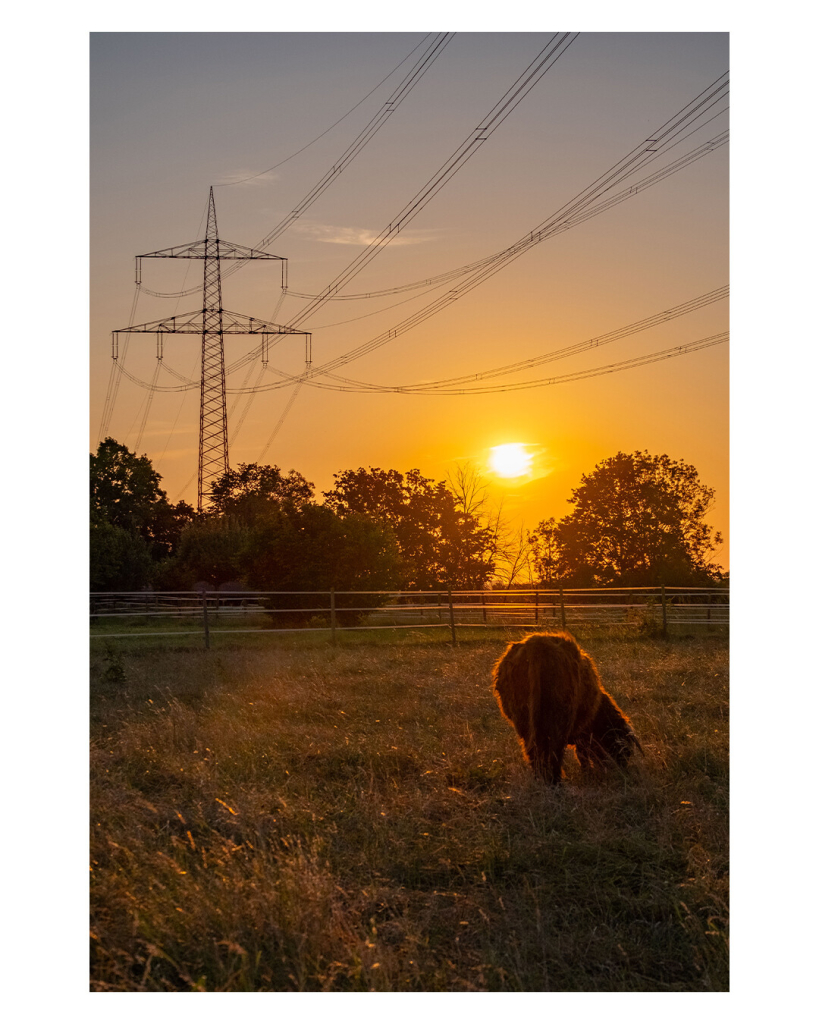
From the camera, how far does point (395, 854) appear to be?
4637 millimetres

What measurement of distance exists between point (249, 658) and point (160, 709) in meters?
5.66

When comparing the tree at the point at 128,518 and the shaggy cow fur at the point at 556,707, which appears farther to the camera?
the tree at the point at 128,518

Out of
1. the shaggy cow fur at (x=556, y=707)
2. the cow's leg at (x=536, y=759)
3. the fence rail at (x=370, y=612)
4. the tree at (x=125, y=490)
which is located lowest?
the fence rail at (x=370, y=612)

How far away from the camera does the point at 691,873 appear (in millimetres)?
4512

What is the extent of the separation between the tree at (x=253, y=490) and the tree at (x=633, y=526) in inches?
551

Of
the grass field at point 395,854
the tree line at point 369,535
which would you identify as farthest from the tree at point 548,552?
the grass field at point 395,854

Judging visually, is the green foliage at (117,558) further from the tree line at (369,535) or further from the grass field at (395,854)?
the grass field at (395,854)

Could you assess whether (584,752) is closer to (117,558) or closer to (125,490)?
(117,558)

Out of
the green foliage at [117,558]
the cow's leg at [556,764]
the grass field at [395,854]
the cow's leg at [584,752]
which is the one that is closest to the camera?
the grass field at [395,854]

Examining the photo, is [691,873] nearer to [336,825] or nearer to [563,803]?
[563,803]

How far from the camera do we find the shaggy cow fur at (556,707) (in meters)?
6.06

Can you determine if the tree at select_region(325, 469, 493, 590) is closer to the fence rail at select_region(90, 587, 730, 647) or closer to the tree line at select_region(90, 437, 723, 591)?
the tree line at select_region(90, 437, 723, 591)

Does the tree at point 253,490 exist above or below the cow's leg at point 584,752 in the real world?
above
